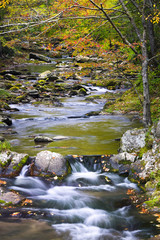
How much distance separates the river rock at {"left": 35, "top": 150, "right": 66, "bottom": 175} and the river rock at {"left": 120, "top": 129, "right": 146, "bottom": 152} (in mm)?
1999

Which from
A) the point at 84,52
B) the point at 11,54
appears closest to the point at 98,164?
the point at 84,52

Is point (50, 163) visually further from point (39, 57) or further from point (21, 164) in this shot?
point (39, 57)

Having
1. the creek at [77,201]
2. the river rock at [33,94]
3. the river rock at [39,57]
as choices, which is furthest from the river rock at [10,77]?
the river rock at [39,57]

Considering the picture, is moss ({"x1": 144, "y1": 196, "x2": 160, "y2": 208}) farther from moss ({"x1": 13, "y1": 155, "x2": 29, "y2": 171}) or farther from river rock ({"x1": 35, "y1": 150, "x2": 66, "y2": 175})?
moss ({"x1": 13, "y1": 155, "x2": 29, "y2": 171})

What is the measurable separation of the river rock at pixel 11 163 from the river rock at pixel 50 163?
1.40 ft

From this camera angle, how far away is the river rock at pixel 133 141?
770 cm

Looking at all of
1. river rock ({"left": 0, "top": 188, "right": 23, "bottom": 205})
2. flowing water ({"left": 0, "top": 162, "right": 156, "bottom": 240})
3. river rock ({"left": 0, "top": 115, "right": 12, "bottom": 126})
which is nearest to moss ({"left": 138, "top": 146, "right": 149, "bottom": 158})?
flowing water ({"left": 0, "top": 162, "right": 156, "bottom": 240})

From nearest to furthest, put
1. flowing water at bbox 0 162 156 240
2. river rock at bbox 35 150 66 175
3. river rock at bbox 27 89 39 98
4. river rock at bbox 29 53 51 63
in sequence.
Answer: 1. flowing water at bbox 0 162 156 240
2. river rock at bbox 35 150 66 175
3. river rock at bbox 27 89 39 98
4. river rock at bbox 29 53 51 63

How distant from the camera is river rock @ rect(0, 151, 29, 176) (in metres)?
6.98

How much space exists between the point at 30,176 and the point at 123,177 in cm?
262

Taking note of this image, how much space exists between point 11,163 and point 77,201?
2.26 metres

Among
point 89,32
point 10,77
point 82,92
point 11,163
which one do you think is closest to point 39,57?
point 10,77

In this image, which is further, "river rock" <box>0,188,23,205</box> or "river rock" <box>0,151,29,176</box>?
"river rock" <box>0,151,29,176</box>

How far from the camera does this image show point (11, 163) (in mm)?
7117
